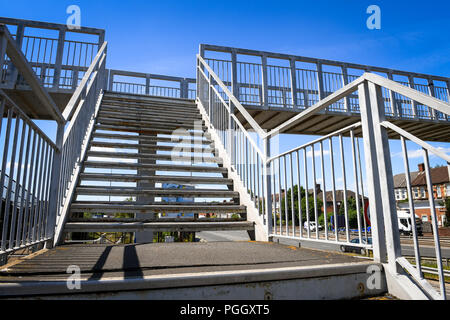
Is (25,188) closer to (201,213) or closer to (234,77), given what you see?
(201,213)

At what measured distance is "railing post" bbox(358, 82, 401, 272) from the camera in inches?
63.1

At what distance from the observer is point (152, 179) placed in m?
3.91

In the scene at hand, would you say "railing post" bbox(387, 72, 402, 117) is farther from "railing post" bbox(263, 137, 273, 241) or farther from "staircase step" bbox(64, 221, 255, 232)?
"staircase step" bbox(64, 221, 255, 232)

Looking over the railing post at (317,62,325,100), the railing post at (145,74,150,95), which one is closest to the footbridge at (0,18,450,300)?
the railing post at (317,62,325,100)

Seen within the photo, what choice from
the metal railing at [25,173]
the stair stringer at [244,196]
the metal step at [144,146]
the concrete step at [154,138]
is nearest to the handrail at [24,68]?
the metal railing at [25,173]

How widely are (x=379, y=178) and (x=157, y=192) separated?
8.85 ft

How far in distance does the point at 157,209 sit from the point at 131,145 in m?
1.83

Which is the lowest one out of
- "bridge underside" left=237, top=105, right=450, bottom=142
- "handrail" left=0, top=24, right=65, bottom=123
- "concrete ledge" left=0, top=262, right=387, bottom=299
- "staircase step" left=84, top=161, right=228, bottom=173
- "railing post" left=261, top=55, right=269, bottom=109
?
"concrete ledge" left=0, top=262, right=387, bottom=299

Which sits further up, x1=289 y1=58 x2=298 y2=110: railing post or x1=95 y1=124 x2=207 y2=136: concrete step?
x1=289 y1=58 x2=298 y2=110: railing post

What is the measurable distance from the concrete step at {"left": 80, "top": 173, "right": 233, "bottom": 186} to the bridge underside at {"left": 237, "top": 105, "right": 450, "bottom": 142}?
3.72m

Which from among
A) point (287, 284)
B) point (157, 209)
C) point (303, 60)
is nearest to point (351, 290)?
point (287, 284)

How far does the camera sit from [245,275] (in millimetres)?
1347

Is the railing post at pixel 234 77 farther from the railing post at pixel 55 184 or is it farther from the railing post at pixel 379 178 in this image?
the railing post at pixel 379 178

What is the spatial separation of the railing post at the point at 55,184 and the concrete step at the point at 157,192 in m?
0.87
